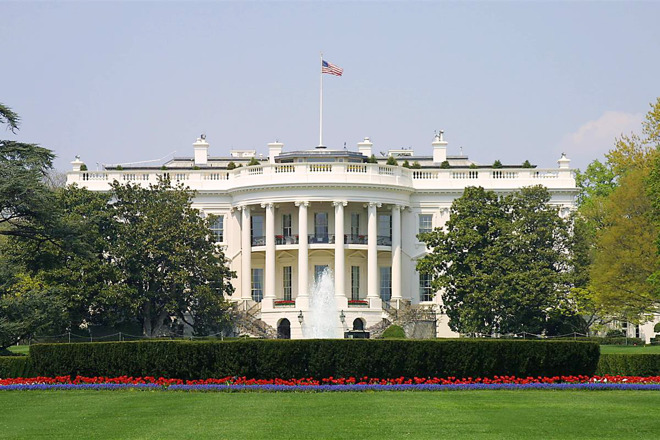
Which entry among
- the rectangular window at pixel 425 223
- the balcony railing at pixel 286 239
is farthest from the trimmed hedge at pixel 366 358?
the rectangular window at pixel 425 223

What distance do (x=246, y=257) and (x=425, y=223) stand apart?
39.0 ft

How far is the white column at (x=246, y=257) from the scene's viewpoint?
71.8 metres

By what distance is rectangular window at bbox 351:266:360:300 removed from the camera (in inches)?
2896

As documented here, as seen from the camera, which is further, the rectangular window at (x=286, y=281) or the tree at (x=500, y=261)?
the rectangular window at (x=286, y=281)

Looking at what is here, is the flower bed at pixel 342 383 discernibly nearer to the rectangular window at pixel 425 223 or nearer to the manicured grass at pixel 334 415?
the manicured grass at pixel 334 415

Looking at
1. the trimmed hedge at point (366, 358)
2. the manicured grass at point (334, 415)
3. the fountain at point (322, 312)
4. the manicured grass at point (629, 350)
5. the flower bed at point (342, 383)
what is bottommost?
the manicured grass at point (334, 415)

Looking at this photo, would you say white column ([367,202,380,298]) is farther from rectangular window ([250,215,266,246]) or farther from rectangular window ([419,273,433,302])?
rectangular window ([250,215,266,246])

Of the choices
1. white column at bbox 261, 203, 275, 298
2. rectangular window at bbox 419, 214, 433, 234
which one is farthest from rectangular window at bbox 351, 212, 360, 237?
white column at bbox 261, 203, 275, 298

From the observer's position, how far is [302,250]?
70.5 metres

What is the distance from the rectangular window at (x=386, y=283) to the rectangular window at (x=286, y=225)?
6.39 m

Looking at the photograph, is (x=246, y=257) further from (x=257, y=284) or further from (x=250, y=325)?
(x=250, y=325)

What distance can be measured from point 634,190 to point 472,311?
12.3 meters

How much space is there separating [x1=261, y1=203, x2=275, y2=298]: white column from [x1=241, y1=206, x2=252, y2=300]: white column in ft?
4.20

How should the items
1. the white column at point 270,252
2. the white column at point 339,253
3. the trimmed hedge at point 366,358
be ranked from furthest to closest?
1. the white column at point 270,252
2. the white column at point 339,253
3. the trimmed hedge at point 366,358
